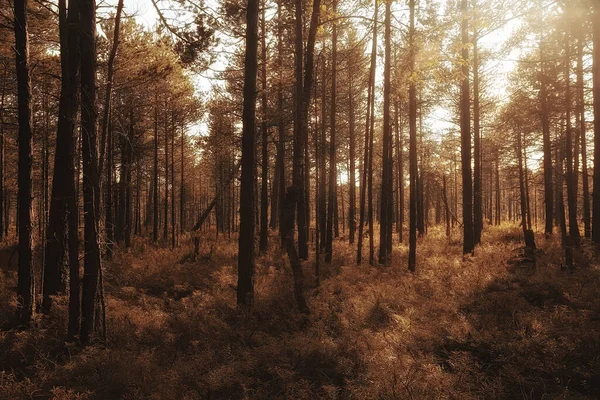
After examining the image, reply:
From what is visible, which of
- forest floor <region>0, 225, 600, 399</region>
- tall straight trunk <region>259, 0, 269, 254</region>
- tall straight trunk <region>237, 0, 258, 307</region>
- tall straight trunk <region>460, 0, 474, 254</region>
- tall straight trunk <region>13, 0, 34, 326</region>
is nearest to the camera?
forest floor <region>0, 225, 600, 399</region>

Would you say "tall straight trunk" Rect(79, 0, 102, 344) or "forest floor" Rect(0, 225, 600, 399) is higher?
"tall straight trunk" Rect(79, 0, 102, 344)

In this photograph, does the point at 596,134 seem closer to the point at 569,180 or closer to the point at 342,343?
the point at 569,180

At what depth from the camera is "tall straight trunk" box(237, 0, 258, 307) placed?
820cm

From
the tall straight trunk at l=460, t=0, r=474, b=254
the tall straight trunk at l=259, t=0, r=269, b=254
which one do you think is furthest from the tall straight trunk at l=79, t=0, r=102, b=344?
the tall straight trunk at l=460, t=0, r=474, b=254

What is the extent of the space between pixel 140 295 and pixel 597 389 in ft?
31.9

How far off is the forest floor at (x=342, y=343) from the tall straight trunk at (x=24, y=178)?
58 centimetres

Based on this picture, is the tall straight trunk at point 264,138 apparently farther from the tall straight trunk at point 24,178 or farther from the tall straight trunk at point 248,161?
the tall straight trunk at point 24,178

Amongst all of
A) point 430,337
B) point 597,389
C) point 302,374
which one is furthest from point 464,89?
point 302,374

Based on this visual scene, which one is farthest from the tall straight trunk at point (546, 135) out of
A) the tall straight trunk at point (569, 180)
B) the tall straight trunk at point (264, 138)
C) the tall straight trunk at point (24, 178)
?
the tall straight trunk at point (24, 178)

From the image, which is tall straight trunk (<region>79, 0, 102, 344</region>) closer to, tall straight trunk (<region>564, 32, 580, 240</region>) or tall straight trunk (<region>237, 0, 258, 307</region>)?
tall straight trunk (<region>237, 0, 258, 307</region>)

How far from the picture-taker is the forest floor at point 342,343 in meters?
4.73

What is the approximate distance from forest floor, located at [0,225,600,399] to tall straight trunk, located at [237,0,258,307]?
2.17 ft

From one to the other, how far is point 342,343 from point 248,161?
4.65m

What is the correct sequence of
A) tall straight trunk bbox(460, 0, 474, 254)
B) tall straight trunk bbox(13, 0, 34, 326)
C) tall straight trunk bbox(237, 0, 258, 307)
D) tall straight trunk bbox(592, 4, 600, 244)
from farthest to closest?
1. tall straight trunk bbox(460, 0, 474, 254)
2. tall straight trunk bbox(592, 4, 600, 244)
3. tall straight trunk bbox(237, 0, 258, 307)
4. tall straight trunk bbox(13, 0, 34, 326)
